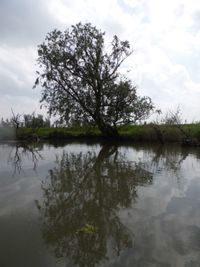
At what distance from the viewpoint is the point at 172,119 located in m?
27.6

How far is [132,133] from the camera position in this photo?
33375 mm

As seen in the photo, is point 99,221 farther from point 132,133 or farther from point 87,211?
point 132,133

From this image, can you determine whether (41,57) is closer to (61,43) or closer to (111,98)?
(61,43)

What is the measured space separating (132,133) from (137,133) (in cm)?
77

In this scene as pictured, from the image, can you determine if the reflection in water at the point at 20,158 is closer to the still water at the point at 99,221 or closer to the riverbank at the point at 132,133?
the still water at the point at 99,221

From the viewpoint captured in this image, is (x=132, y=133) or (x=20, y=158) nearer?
(x=20, y=158)

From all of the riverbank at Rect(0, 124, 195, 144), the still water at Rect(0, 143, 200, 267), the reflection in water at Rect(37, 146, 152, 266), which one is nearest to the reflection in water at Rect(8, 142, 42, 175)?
the reflection in water at Rect(37, 146, 152, 266)

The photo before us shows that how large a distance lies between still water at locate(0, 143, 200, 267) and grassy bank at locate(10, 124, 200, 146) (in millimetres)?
17101

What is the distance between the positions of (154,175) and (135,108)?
68.5ft

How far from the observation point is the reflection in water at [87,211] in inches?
180

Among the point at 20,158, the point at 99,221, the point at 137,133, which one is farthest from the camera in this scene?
the point at 137,133

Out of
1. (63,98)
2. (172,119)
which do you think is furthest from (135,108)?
(63,98)

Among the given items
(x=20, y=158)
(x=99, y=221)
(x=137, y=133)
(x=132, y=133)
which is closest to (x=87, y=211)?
(x=99, y=221)

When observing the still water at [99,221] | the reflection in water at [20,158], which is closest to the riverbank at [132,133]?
the reflection in water at [20,158]
